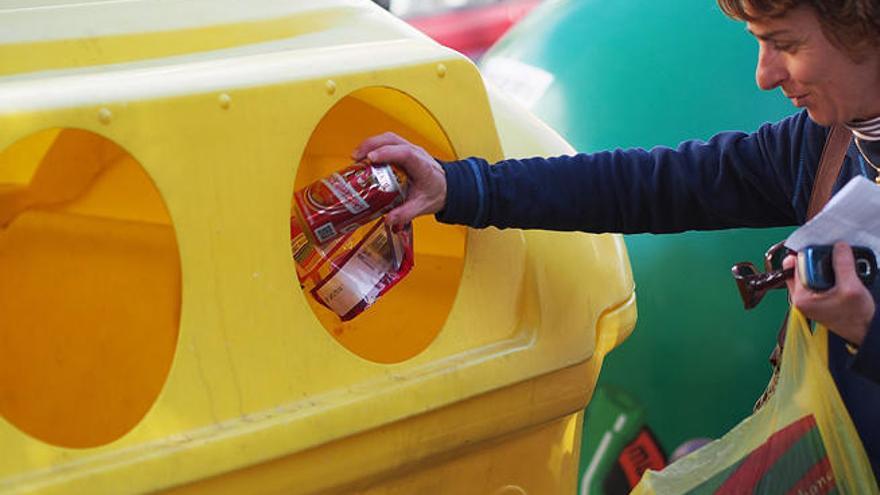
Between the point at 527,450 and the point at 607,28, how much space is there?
1272 millimetres

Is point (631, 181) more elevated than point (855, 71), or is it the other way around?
point (855, 71)

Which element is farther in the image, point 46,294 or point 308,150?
point 308,150

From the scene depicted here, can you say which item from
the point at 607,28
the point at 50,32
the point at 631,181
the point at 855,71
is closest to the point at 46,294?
the point at 50,32

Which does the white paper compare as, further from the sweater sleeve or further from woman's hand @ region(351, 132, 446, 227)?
woman's hand @ region(351, 132, 446, 227)

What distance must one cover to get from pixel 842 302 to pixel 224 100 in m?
0.77

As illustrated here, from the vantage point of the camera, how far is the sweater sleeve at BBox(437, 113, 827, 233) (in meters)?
1.98

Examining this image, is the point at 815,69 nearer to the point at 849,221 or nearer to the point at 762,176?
the point at 849,221

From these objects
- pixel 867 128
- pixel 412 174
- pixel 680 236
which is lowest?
pixel 680 236

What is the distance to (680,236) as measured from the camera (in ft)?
9.24

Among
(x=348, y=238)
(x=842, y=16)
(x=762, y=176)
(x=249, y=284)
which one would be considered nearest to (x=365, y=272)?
(x=348, y=238)

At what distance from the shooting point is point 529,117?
7.64 ft

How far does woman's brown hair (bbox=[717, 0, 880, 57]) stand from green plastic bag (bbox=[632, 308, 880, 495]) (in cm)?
34

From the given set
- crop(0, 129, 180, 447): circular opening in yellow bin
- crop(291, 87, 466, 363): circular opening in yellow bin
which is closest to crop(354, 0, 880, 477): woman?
crop(291, 87, 466, 363): circular opening in yellow bin

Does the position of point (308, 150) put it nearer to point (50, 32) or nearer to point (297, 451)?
point (50, 32)
